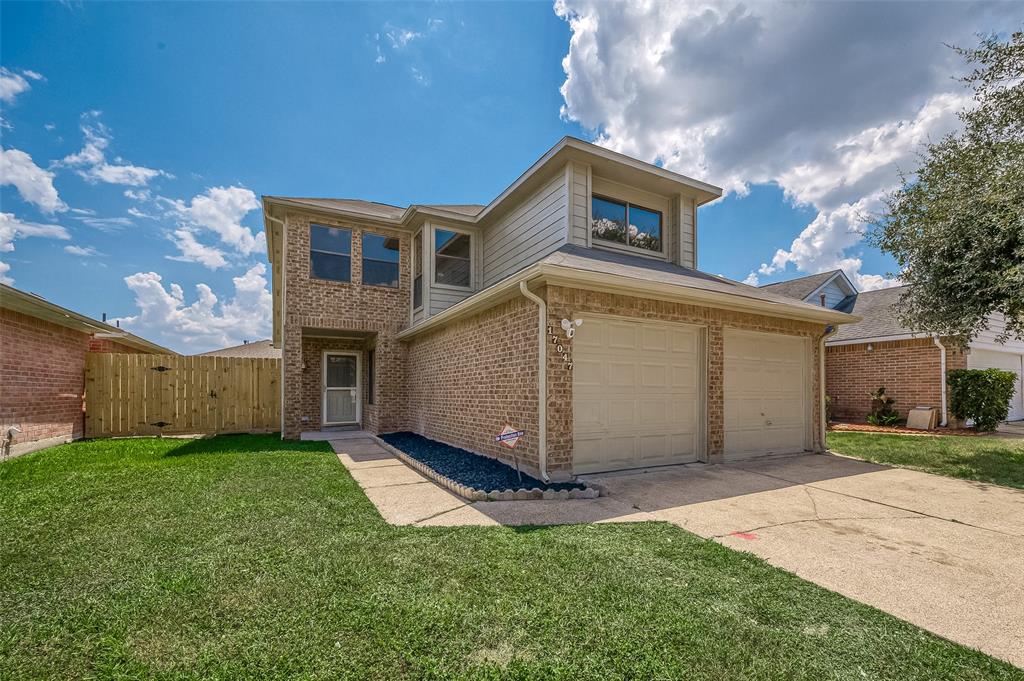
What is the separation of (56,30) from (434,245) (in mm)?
7471

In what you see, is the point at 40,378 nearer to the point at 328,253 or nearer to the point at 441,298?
the point at 328,253

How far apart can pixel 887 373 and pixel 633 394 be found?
38.5 ft

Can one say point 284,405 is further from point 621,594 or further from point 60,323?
point 621,594

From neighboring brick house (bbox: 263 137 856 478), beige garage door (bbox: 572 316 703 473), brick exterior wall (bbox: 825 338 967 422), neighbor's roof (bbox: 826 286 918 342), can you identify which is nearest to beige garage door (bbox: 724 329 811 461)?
neighboring brick house (bbox: 263 137 856 478)

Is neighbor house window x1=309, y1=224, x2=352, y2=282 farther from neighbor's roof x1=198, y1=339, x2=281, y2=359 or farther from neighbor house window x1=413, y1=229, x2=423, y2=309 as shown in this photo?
neighbor's roof x1=198, y1=339, x2=281, y2=359

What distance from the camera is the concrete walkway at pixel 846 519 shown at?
2.83 metres

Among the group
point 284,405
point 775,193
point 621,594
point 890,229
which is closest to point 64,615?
point 621,594

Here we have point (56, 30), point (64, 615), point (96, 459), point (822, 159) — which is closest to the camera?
point (64, 615)

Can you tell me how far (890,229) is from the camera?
31.1 ft

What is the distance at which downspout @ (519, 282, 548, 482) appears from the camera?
227 inches

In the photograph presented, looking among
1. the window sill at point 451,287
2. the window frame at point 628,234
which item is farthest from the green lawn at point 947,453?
the window sill at point 451,287

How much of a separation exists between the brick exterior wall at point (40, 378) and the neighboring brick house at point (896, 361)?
59.4 ft

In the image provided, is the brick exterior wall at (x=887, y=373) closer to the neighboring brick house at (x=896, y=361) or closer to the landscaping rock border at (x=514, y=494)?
the neighboring brick house at (x=896, y=361)

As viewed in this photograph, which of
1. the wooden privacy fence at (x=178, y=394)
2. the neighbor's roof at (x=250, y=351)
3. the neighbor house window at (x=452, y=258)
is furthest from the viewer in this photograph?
the neighbor's roof at (x=250, y=351)
